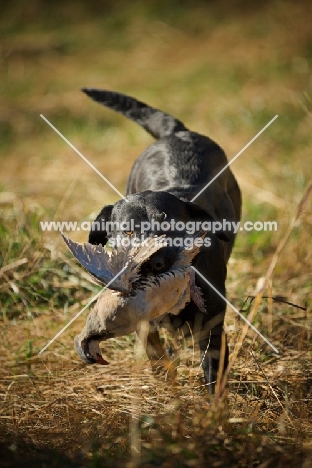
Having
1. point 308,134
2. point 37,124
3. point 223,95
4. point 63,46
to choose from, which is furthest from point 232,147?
point 63,46

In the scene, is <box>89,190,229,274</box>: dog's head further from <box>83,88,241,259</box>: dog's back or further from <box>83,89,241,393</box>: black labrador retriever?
<box>83,88,241,259</box>: dog's back

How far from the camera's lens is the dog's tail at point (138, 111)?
477 cm

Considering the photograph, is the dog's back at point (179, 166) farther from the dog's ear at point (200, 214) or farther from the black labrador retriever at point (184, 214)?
the dog's ear at point (200, 214)

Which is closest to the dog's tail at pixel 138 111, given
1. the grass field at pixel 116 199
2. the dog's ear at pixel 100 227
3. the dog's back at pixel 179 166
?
the dog's back at pixel 179 166

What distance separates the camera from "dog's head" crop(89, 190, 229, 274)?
326cm

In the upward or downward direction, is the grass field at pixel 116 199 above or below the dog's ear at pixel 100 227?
below

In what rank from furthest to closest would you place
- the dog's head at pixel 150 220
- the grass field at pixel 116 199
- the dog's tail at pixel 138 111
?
the dog's tail at pixel 138 111 < the dog's head at pixel 150 220 < the grass field at pixel 116 199

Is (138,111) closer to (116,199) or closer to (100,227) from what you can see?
(100,227)

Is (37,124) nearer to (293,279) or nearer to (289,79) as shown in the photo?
(289,79)

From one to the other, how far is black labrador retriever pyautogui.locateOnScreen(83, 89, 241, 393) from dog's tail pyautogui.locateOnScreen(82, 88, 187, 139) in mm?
64

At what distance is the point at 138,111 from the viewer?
4.83m

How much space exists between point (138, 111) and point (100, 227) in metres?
1.52

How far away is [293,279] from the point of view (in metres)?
4.74

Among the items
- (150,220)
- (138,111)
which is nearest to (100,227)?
(150,220)
